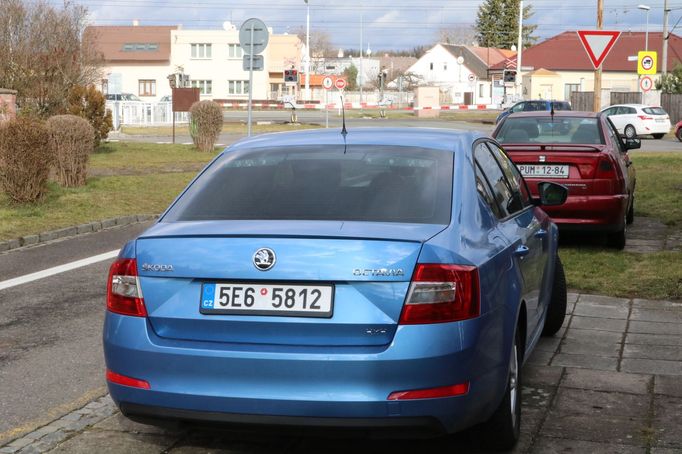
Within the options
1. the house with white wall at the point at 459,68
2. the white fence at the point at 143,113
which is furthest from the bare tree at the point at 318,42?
the white fence at the point at 143,113

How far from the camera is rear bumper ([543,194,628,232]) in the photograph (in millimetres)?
12031

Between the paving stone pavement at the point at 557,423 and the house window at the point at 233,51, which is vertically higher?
the house window at the point at 233,51

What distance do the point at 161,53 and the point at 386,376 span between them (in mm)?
110369

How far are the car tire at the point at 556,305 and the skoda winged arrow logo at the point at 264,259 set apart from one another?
3.69 m

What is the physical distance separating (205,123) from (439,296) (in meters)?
26.5

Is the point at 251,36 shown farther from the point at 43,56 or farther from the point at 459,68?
the point at 459,68

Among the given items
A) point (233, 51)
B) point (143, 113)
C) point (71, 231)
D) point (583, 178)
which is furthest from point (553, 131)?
point (233, 51)

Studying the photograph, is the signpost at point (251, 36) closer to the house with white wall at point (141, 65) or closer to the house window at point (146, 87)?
the house with white wall at point (141, 65)

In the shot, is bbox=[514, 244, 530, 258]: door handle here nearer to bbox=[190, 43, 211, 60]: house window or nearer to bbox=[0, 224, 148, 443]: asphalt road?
bbox=[0, 224, 148, 443]: asphalt road

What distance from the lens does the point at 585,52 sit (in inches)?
3804

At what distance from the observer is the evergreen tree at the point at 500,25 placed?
439 feet

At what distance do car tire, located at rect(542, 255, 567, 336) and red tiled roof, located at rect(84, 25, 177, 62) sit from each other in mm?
105820

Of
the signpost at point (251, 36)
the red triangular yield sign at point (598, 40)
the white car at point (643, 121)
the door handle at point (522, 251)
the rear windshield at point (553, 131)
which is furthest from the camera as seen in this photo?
the white car at point (643, 121)

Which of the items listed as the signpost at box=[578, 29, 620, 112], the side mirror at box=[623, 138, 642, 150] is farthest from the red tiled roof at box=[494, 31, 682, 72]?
the side mirror at box=[623, 138, 642, 150]
